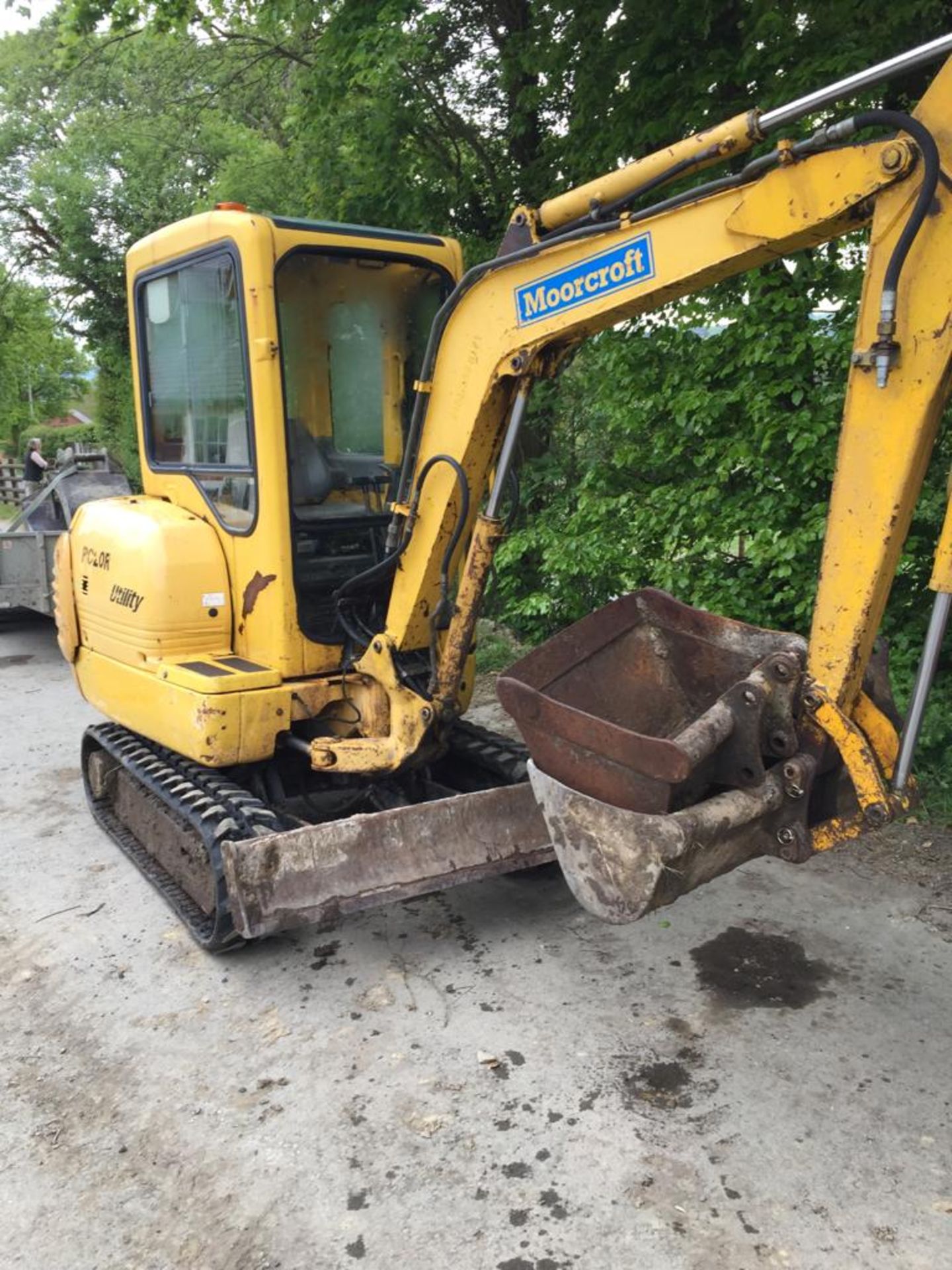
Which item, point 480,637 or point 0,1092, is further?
point 480,637

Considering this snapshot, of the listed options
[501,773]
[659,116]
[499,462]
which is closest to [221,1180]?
[501,773]

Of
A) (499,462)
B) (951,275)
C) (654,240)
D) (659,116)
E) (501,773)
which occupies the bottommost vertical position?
(501,773)

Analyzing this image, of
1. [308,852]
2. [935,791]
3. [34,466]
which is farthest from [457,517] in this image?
[34,466]

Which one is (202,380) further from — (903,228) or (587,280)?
(903,228)

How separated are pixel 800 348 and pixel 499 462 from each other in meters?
2.47

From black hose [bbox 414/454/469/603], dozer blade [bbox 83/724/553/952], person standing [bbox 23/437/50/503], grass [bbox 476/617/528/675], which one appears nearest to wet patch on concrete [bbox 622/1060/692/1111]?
dozer blade [bbox 83/724/553/952]

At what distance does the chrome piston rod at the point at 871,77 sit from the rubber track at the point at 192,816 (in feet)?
9.25

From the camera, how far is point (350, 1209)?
266cm

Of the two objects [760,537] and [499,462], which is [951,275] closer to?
[499,462]

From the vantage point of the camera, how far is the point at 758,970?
3.76 meters

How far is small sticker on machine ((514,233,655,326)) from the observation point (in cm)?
310

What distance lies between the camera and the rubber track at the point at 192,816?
3.76 m

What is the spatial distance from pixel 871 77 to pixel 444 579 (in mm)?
2144

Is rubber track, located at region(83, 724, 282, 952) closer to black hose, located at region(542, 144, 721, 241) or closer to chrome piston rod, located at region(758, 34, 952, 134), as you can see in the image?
black hose, located at region(542, 144, 721, 241)
